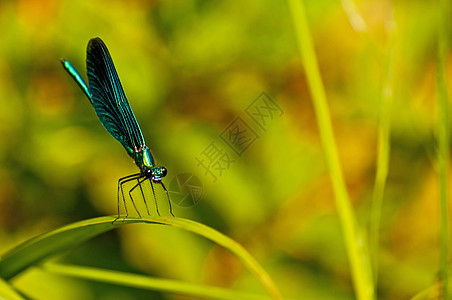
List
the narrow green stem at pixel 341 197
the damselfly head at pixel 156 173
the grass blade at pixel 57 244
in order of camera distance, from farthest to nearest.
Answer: the damselfly head at pixel 156 173
the narrow green stem at pixel 341 197
the grass blade at pixel 57 244

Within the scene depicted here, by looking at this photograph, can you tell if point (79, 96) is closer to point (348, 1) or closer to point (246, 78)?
point (246, 78)

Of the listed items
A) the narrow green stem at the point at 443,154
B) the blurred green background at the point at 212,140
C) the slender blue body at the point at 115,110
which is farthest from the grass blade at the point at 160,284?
the blurred green background at the point at 212,140

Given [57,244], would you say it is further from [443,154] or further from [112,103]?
[443,154]

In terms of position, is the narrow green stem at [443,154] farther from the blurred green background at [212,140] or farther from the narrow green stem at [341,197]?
the blurred green background at [212,140]

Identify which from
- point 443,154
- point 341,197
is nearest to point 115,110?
point 341,197

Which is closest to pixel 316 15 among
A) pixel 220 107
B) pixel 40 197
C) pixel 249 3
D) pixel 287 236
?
pixel 249 3

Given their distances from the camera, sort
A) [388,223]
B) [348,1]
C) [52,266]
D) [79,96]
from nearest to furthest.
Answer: [52,266] → [348,1] → [79,96] → [388,223]
